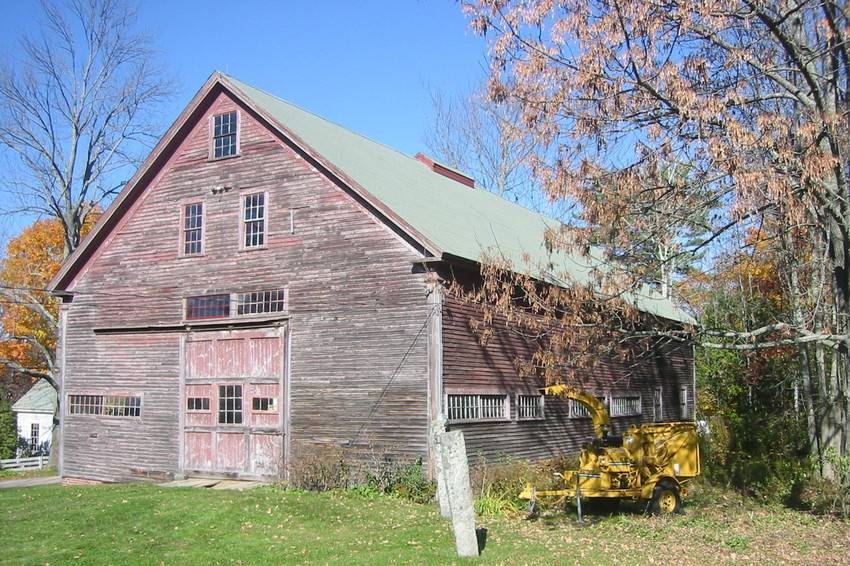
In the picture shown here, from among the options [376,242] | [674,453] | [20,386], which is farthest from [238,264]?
[20,386]

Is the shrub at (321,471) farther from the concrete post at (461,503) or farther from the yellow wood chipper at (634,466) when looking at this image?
the concrete post at (461,503)

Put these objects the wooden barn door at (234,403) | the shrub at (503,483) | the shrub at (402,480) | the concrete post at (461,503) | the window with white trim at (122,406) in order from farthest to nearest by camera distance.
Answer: the window with white trim at (122,406), the wooden barn door at (234,403), the shrub at (402,480), the shrub at (503,483), the concrete post at (461,503)

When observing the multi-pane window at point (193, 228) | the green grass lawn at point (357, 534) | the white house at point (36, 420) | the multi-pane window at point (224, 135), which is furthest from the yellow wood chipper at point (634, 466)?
the white house at point (36, 420)

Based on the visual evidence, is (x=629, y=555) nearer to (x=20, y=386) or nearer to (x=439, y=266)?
(x=439, y=266)

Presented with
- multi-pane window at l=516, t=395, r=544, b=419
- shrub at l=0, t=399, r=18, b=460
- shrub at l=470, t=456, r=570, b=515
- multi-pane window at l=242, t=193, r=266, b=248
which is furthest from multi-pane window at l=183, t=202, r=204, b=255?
shrub at l=0, t=399, r=18, b=460

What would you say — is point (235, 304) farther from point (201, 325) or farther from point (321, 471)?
point (321, 471)

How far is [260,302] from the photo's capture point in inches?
814

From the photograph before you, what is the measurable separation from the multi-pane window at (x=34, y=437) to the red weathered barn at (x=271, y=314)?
30.5m

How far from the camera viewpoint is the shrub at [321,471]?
60.4 ft

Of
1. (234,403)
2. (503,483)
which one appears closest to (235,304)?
(234,403)

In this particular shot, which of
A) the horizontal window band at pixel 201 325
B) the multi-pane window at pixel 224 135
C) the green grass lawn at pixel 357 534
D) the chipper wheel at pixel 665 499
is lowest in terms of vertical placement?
the green grass lawn at pixel 357 534

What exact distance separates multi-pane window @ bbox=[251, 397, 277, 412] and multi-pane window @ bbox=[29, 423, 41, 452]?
36088 millimetres

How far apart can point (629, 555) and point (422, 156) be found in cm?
1929

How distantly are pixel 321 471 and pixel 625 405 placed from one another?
12.2 m
